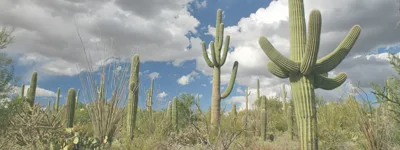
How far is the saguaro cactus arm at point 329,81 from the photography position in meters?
7.18

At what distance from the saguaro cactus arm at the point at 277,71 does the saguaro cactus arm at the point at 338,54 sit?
2.27ft

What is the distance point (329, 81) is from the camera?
7.44m

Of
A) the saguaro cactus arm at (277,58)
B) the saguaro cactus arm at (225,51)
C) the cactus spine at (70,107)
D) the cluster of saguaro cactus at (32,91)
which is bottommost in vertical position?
the cactus spine at (70,107)

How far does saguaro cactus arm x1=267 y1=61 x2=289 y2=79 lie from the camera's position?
7.29 metres

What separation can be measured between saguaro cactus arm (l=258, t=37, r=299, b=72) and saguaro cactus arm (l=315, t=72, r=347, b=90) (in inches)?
28.7

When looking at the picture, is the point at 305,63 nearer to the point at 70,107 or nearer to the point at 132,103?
the point at 132,103

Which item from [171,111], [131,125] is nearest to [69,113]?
[131,125]

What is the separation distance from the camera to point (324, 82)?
7.32 metres

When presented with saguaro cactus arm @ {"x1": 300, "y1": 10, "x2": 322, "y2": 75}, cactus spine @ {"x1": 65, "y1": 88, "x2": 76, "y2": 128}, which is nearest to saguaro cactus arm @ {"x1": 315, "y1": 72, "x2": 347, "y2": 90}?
saguaro cactus arm @ {"x1": 300, "y1": 10, "x2": 322, "y2": 75}

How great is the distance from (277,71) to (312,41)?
1191mm

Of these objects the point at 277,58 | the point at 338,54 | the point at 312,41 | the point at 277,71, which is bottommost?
the point at 277,71

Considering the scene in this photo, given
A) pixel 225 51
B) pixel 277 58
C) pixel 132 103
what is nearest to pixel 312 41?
pixel 277 58

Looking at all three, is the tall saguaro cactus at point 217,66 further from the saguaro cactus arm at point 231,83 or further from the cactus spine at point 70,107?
the cactus spine at point 70,107

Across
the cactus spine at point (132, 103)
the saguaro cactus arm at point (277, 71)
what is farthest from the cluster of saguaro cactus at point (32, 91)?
the saguaro cactus arm at point (277, 71)
